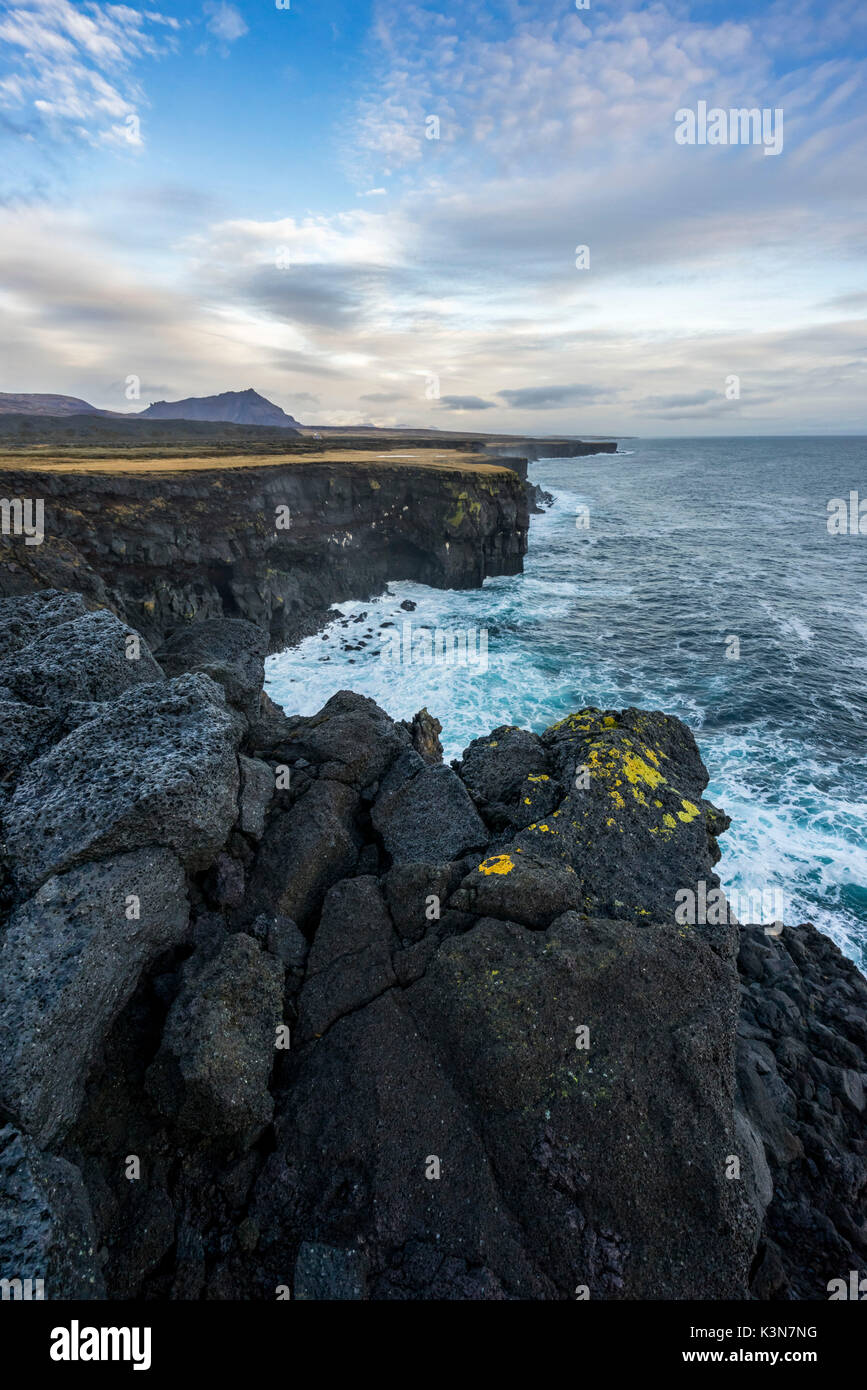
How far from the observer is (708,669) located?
3959cm

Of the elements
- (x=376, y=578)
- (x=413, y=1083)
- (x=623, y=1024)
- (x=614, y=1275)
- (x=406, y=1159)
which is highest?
A: (x=376, y=578)

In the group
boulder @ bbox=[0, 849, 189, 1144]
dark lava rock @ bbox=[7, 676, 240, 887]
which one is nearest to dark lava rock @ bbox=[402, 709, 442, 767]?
dark lava rock @ bbox=[7, 676, 240, 887]

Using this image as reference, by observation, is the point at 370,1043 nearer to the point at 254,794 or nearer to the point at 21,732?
the point at 254,794

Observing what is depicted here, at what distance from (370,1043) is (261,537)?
142ft

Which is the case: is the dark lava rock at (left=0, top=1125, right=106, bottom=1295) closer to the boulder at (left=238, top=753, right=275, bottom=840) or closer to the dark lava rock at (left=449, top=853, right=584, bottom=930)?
the boulder at (left=238, top=753, right=275, bottom=840)

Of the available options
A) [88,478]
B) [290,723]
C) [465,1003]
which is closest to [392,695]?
[290,723]

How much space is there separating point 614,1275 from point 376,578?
54.4 metres

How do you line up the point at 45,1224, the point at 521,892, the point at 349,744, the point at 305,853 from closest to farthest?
the point at 45,1224 → the point at 521,892 → the point at 305,853 → the point at 349,744

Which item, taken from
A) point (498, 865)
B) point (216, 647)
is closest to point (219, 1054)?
point (498, 865)

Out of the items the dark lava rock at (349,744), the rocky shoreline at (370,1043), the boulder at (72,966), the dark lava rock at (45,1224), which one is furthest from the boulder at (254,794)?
the dark lava rock at (45,1224)

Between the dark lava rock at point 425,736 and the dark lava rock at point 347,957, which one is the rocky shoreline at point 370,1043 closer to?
the dark lava rock at point 347,957

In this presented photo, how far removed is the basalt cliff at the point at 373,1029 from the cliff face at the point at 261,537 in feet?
69.6
